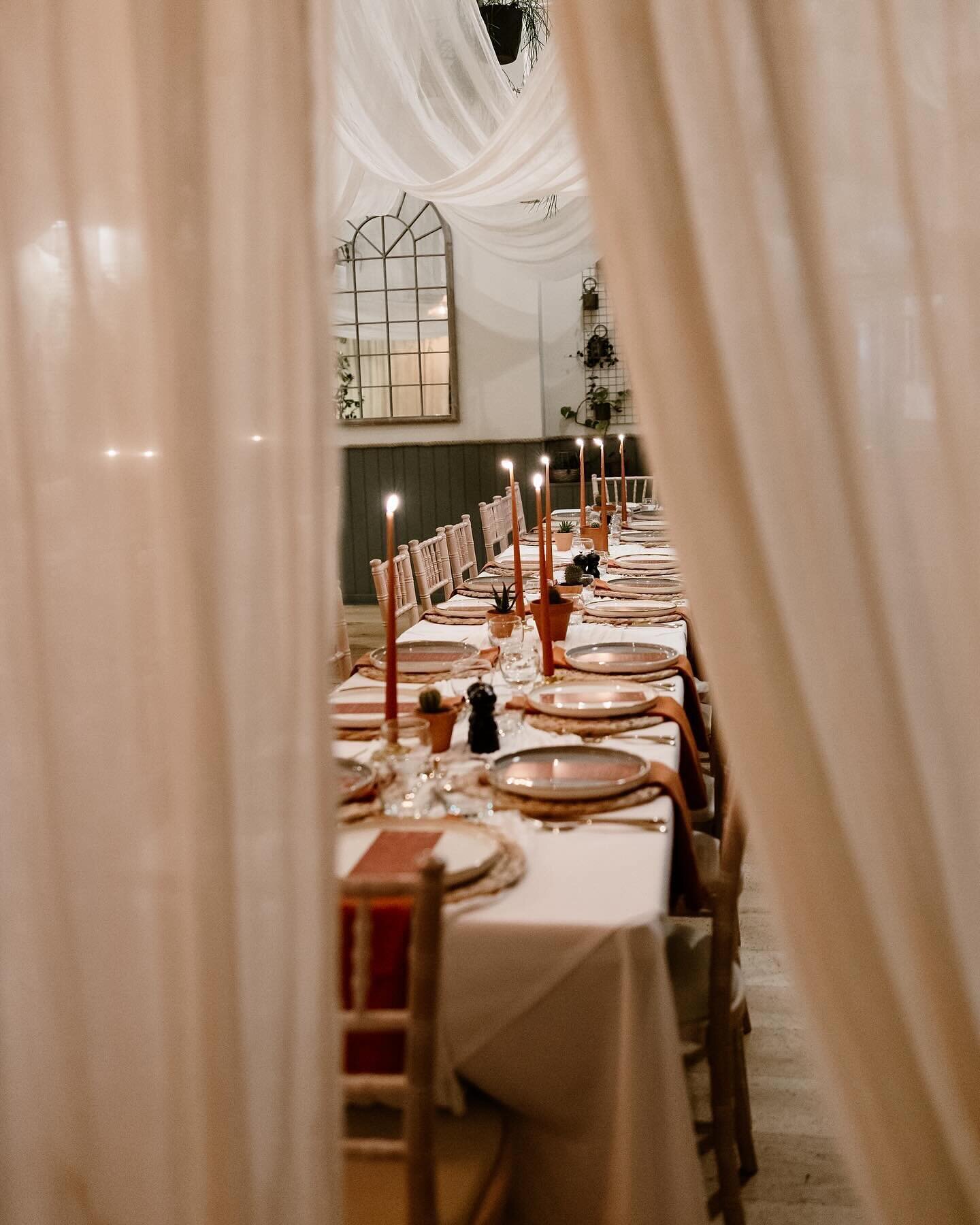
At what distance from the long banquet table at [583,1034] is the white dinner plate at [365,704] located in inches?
30.9

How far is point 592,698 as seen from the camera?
2.43 meters

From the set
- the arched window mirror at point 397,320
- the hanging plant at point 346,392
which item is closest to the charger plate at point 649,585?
the arched window mirror at point 397,320

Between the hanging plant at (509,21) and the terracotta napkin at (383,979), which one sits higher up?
the hanging plant at (509,21)

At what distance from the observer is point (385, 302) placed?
7.57m

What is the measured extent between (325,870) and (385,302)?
22.8ft

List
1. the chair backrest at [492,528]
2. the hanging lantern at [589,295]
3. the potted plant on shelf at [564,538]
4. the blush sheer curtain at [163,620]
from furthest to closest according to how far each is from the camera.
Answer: the hanging lantern at [589,295]
the chair backrest at [492,528]
the potted plant on shelf at [564,538]
the blush sheer curtain at [163,620]

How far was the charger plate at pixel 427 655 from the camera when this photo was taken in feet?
8.91

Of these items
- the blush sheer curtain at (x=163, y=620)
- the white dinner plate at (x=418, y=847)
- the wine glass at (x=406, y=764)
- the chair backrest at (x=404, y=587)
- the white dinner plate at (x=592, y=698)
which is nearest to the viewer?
the blush sheer curtain at (x=163, y=620)

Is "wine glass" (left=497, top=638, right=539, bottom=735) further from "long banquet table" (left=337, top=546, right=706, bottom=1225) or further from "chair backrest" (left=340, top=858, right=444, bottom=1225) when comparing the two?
"chair backrest" (left=340, top=858, right=444, bottom=1225)

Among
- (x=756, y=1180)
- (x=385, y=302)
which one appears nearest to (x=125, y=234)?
(x=756, y=1180)

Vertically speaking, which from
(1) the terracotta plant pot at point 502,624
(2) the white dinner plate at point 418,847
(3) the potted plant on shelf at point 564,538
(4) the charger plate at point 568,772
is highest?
(3) the potted plant on shelf at point 564,538

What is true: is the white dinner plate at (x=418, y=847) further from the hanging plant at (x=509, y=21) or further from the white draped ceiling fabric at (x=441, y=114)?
the hanging plant at (x=509, y=21)

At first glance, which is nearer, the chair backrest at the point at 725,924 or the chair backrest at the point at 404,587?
the chair backrest at the point at 725,924

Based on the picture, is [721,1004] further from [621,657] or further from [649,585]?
[649,585]
